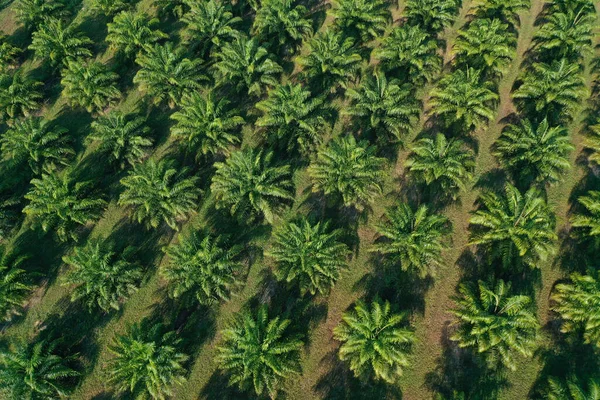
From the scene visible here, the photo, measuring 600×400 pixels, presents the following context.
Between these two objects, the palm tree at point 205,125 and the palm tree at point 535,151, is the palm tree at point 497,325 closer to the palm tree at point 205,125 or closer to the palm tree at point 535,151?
the palm tree at point 535,151

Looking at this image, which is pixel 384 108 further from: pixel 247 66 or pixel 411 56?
pixel 247 66

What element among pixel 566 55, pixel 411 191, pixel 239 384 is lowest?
pixel 239 384

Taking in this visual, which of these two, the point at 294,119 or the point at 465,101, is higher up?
the point at 465,101

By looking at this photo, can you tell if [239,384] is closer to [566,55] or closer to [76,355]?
[76,355]

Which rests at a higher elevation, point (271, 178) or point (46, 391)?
point (271, 178)

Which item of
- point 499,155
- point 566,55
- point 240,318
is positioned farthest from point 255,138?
point 566,55

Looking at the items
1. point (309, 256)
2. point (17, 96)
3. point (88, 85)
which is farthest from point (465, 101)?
point (17, 96)
